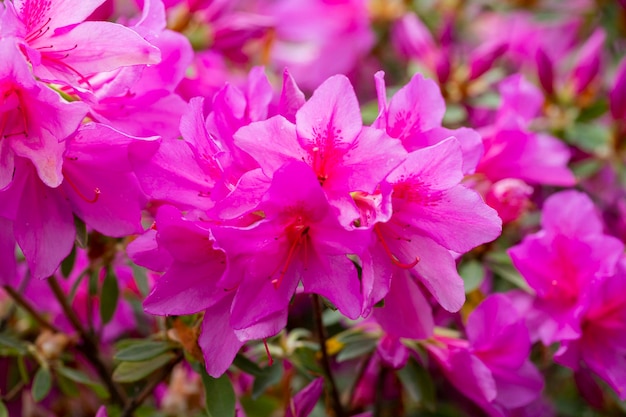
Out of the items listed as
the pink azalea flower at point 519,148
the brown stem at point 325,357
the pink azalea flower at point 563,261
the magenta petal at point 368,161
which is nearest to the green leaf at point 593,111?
the pink azalea flower at point 519,148

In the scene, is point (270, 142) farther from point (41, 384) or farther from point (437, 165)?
point (41, 384)

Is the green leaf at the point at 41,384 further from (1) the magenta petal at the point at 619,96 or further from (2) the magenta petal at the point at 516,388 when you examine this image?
(1) the magenta petal at the point at 619,96

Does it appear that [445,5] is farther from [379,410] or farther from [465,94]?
[379,410]

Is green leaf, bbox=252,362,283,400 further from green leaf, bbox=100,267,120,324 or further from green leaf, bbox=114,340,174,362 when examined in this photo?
green leaf, bbox=100,267,120,324

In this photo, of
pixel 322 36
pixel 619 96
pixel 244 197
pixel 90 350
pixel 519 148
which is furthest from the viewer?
pixel 322 36

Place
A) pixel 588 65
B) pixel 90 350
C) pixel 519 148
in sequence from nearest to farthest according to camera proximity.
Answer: pixel 519 148 → pixel 90 350 → pixel 588 65

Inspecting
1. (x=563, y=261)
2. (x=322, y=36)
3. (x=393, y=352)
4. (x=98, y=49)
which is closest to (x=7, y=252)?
(x=98, y=49)
